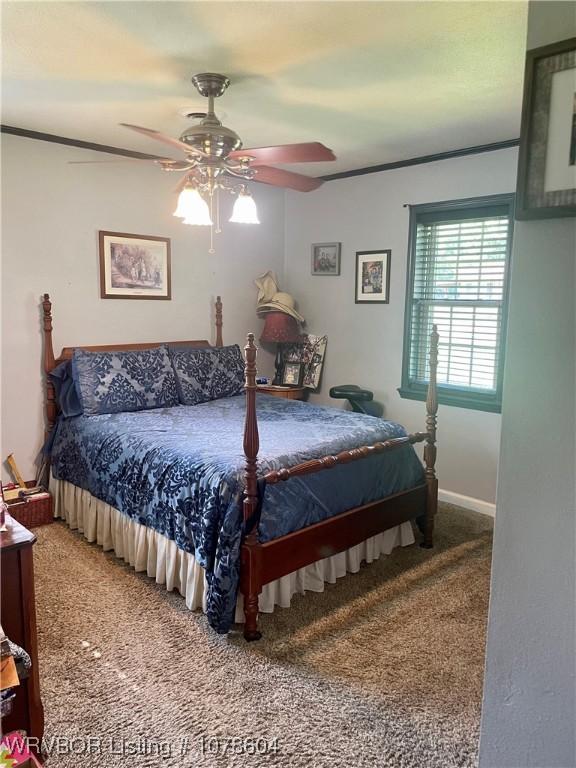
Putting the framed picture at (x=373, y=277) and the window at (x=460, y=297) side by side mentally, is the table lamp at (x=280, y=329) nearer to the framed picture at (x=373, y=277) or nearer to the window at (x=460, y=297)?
the framed picture at (x=373, y=277)

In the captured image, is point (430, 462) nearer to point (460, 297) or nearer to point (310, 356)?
point (460, 297)

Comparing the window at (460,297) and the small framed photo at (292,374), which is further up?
the window at (460,297)

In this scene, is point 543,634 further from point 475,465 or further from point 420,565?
point 475,465

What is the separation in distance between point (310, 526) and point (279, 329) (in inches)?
95.2

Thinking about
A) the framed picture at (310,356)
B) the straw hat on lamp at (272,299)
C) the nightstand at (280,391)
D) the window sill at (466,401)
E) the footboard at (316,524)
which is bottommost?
the footboard at (316,524)

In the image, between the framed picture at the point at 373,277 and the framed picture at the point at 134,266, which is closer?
the framed picture at the point at 134,266

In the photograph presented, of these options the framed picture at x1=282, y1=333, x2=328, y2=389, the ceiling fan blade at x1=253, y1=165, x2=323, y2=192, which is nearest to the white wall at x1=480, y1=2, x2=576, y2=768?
the ceiling fan blade at x1=253, y1=165, x2=323, y2=192

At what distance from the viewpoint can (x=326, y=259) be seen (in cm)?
482

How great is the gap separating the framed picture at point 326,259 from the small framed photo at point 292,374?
2.82 feet

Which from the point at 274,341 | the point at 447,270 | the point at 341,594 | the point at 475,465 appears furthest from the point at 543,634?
the point at 274,341

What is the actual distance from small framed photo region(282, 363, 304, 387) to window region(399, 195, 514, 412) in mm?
1042

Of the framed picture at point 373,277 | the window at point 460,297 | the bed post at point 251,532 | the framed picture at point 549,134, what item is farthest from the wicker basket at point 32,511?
the framed picture at point 549,134

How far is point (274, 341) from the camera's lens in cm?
481

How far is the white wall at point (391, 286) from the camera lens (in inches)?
154
